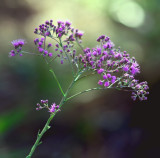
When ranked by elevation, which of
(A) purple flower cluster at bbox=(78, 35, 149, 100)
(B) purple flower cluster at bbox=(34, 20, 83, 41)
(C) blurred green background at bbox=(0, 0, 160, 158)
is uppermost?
(B) purple flower cluster at bbox=(34, 20, 83, 41)

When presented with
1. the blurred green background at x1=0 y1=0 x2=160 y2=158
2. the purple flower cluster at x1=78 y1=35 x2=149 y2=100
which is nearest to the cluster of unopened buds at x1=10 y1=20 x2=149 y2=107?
the purple flower cluster at x1=78 y1=35 x2=149 y2=100

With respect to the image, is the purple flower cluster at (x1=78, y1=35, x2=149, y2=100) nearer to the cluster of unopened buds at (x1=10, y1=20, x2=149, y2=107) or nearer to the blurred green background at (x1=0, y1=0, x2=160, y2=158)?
the cluster of unopened buds at (x1=10, y1=20, x2=149, y2=107)

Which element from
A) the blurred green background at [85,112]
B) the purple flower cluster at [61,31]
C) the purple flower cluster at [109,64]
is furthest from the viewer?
the blurred green background at [85,112]

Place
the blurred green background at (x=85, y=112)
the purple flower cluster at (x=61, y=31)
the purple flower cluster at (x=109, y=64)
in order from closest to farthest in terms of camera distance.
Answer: the purple flower cluster at (x=109, y=64), the purple flower cluster at (x=61, y=31), the blurred green background at (x=85, y=112)

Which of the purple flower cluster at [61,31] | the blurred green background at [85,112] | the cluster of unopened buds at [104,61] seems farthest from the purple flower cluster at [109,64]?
the blurred green background at [85,112]

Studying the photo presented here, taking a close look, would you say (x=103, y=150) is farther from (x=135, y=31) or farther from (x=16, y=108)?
(x=135, y=31)

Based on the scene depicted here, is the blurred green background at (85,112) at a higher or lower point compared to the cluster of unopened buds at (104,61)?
lower

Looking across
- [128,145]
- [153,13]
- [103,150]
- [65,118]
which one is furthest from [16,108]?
[153,13]

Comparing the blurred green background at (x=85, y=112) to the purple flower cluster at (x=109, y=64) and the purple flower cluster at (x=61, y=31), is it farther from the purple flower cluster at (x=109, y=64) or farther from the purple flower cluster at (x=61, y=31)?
the purple flower cluster at (x=109, y=64)
